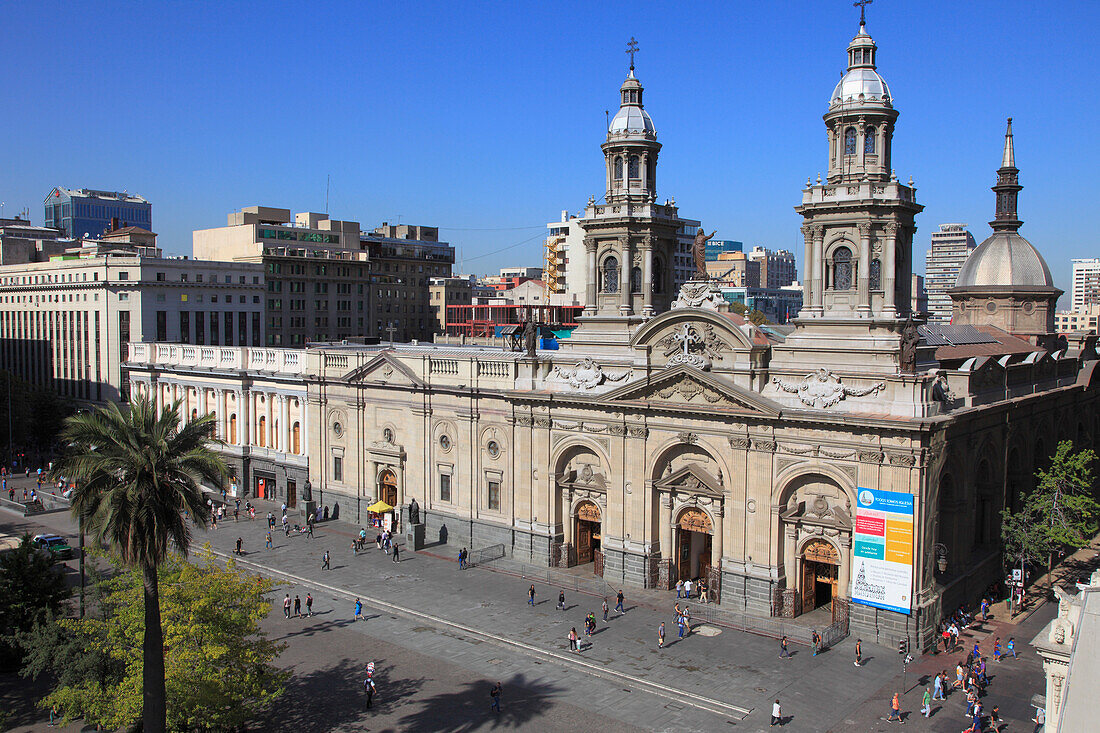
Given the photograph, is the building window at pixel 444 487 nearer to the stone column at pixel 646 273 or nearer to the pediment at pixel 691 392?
the pediment at pixel 691 392

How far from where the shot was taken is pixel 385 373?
2399 inches

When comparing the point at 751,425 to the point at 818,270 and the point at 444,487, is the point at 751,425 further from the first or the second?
the point at 444,487

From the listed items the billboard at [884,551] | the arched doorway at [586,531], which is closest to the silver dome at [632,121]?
the arched doorway at [586,531]

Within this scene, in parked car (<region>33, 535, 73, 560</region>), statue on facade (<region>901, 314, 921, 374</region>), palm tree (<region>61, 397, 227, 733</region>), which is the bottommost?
parked car (<region>33, 535, 73, 560</region>)

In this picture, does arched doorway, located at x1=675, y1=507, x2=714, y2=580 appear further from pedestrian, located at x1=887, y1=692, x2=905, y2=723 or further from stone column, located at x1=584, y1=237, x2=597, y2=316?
stone column, located at x1=584, y1=237, x2=597, y2=316

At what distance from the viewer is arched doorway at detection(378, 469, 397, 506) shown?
202 ft

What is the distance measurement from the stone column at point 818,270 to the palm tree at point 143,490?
99.4 feet

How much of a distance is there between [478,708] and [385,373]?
99.8 feet

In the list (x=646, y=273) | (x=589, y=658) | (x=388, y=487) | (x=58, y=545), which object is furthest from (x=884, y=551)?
(x=58, y=545)

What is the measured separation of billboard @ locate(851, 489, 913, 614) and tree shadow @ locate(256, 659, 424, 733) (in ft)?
66.7

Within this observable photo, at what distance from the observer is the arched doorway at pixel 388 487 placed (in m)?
61.6

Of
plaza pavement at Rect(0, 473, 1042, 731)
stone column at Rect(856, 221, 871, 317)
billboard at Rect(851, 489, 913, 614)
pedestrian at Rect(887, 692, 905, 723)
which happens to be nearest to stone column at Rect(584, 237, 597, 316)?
plaza pavement at Rect(0, 473, 1042, 731)

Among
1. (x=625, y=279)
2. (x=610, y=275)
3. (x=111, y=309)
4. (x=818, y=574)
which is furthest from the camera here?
(x=111, y=309)

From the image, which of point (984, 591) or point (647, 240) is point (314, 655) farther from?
point (984, 591)
